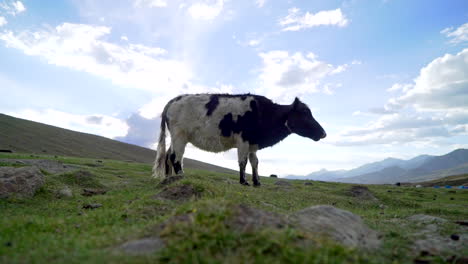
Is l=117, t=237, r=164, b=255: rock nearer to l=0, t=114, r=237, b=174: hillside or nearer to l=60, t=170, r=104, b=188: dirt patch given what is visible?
l=60, t=170, r=104, b=188: dirt patch

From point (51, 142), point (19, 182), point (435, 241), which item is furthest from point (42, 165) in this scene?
point (51, 142)

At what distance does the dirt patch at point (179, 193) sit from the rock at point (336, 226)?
A: 3235 millimetres

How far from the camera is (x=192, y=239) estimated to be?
3293 mm

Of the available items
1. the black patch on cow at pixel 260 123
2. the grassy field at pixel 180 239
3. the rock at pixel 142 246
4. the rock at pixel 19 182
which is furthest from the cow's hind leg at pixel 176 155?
the rock at pixel 142 246

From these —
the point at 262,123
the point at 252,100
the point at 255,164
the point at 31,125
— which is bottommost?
the point at 255,164

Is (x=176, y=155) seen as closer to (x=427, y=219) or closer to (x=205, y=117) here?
(x=205, y=117)

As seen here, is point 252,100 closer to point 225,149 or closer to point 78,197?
point 225,149

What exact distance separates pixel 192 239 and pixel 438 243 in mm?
4750

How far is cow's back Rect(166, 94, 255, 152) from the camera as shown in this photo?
520 inches

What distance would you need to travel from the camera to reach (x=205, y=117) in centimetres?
1323

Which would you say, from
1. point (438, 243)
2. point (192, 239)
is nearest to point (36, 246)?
point (192, 239)

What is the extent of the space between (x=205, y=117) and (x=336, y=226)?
29.3 feet

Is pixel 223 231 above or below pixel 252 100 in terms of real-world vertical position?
below

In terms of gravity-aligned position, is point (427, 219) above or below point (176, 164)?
below
